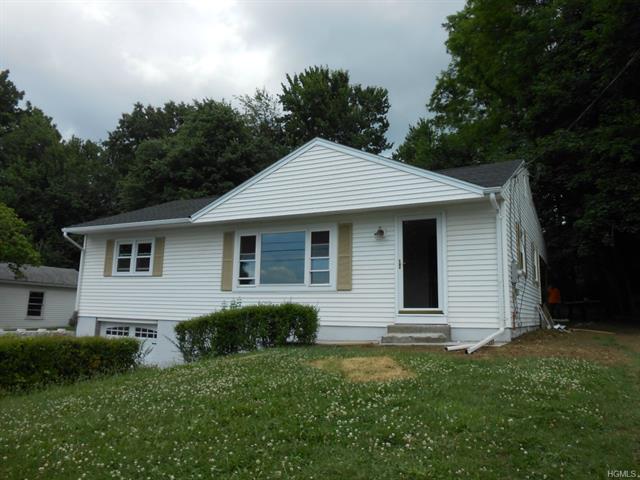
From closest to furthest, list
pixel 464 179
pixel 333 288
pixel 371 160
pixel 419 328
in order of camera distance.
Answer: pixel 419 328 < pixel 464 179 < pixel 371 160 < pixel 333 288

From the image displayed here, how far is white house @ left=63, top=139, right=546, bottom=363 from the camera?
951 cm

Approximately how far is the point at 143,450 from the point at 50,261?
36285mm

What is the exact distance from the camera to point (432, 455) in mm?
3469

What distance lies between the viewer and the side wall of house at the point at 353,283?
946 cm

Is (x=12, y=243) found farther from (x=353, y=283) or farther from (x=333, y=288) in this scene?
(x=353, y=283)

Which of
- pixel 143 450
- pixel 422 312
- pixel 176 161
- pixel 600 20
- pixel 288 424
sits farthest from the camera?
pixel 176 161

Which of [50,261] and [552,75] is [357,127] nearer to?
[552,75]

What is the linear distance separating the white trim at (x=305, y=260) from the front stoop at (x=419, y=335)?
Answer: 6.46ft

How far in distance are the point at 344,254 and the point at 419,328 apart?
2.49 meters

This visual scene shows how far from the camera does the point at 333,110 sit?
33.8 metres

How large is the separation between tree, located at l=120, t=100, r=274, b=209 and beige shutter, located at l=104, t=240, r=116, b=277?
13.5 meters

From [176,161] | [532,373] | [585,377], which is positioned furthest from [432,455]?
[176,161]

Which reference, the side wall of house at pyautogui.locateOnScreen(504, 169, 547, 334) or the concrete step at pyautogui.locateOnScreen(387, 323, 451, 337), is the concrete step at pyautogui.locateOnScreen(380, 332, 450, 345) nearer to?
the concrete step at pyautogui.locateOnScreen(387, 323, 451, 337)

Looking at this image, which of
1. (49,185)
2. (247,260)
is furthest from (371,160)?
(49,185)
